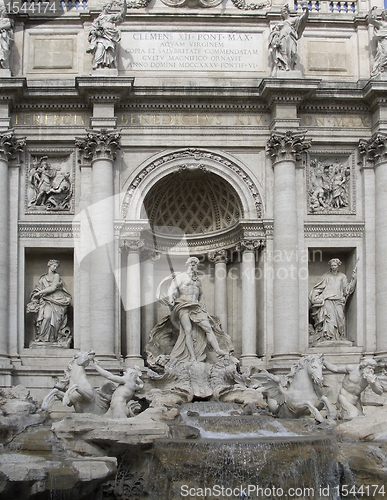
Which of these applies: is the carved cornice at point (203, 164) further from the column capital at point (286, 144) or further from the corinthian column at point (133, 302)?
the corinthian column at point (133, 302)

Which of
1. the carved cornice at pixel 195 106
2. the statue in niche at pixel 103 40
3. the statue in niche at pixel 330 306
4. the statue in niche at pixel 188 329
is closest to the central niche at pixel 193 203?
the carved cornice at pixel 195 106

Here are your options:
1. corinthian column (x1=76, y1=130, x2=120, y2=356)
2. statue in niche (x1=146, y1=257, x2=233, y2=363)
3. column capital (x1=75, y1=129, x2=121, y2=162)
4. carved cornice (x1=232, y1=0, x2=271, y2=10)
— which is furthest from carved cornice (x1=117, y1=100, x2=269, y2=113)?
statue in niche (x1=146, y1=257, x2=233, y2=363)

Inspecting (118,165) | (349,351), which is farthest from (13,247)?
(349,351)

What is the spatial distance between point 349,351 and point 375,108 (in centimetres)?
675

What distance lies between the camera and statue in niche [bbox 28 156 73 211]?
22.8m

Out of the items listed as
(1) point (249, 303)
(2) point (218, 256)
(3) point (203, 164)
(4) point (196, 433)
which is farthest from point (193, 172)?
(4) point (196, 433)

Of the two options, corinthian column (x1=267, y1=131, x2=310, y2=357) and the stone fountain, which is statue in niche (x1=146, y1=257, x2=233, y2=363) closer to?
the stone fountain

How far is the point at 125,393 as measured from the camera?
736 inches

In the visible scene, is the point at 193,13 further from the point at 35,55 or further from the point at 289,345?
the point at 289,345

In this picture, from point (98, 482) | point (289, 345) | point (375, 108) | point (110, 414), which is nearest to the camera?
point (98, 482)

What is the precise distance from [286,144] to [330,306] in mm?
4561

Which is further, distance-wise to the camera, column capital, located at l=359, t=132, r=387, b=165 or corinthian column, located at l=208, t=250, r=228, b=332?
corinthian column, located at l=208, t=250, r=228, b=332

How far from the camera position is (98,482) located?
50.7 feet

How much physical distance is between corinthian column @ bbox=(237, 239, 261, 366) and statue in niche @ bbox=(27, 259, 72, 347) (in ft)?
15.5
